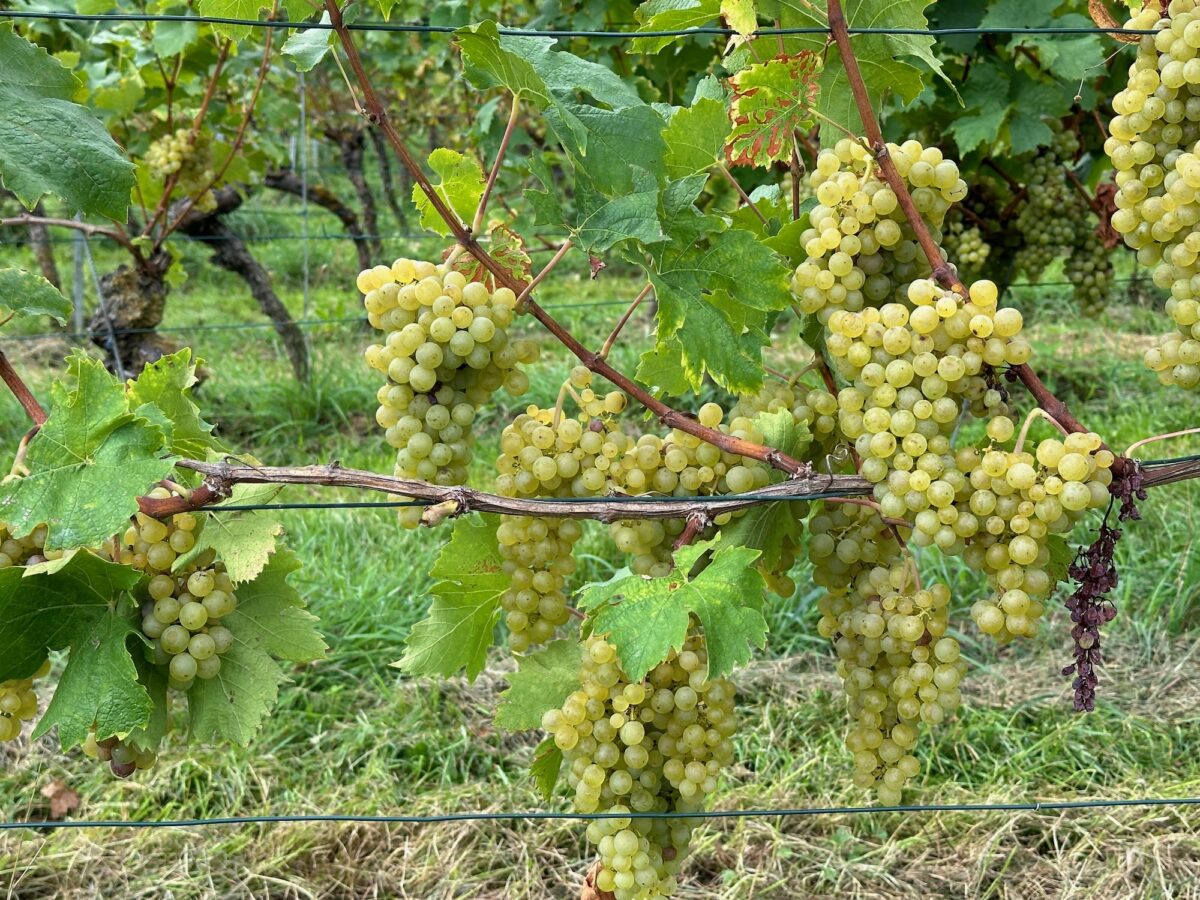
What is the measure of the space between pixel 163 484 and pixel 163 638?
0.18m

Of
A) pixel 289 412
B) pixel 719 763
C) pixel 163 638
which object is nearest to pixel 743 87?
pixel 719 763

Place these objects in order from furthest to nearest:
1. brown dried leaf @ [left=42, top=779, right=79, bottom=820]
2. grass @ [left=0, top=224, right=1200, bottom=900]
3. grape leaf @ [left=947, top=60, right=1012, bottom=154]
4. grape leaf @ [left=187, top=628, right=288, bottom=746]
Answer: grape leaf @ [left=947, top=60, right=1012, bottom=154] < brown dried leaf @ [left=42, top=779, right=79, bottom=820] < grass @ [left=0, top=224, right=1200, bottom=900] < grape leaf @ [left=187, top=628, right=288, bottom=746]

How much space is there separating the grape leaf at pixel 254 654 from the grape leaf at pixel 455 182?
477 mm

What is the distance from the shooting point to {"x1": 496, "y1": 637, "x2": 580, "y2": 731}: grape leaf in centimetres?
138

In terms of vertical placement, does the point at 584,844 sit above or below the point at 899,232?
below

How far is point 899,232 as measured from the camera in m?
1.21

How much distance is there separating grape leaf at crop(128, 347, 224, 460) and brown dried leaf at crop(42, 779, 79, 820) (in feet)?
5.47

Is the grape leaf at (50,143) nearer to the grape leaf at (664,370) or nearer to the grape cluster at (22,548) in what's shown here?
the grape cluster at (22,548)

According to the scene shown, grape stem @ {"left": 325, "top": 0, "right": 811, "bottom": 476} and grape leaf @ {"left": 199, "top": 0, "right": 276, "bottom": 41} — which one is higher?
grape leaf @ {"left": 199, "top": 0, "right": 276, "bottom": 41}

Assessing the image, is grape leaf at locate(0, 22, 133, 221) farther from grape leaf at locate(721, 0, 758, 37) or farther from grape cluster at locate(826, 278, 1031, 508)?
grape cluster at locate(826, 278, 1031, 508)

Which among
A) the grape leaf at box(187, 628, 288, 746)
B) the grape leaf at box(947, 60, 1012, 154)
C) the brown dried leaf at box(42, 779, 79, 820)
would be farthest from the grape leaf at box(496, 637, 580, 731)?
the grape leaf at box(947, 60, 1012, 154)

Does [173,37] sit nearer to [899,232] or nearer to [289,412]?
[289,412]

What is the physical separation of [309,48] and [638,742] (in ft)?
3.05

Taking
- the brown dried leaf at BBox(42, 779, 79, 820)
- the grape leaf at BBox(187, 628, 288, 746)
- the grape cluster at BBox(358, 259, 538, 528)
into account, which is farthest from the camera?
the brown dried leaf at BBox(42, 779, 79, 820)
